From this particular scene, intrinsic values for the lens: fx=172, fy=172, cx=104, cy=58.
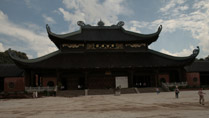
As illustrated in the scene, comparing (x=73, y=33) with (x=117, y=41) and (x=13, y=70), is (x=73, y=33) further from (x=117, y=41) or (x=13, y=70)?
(x=13, y=70)

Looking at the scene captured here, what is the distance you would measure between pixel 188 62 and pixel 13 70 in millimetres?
28323

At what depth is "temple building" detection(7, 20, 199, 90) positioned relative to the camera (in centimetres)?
2584

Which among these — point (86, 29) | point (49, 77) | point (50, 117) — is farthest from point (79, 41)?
point (50, 117)

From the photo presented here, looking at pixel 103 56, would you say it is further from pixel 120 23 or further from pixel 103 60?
pixel 120 23

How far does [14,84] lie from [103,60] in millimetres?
14500

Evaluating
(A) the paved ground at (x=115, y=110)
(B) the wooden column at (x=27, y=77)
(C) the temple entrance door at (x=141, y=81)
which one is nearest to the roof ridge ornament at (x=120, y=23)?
(C) the temple entrance door at (x=141, y=81)

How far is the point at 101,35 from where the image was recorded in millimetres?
31938

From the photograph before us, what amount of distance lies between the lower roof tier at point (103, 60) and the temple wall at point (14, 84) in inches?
171

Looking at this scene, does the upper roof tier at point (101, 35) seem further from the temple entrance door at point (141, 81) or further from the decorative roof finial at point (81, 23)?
the temple entrance door at point (141, 81)

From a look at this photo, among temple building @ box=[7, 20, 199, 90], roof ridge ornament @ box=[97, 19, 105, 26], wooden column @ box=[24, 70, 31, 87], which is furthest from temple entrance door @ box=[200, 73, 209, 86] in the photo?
wooden column @ box=[24, 70, 31, 87]

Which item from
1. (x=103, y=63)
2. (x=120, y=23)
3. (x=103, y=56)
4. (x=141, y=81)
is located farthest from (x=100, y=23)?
(x=141, y=81)

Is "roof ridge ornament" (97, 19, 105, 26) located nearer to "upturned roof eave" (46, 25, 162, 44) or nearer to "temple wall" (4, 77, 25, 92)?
"upturned roof eave" (46, 25, 162, 44)

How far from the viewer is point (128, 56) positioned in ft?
96.2

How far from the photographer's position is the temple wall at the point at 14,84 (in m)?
26.9
